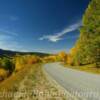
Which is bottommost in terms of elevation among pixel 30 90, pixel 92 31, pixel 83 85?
pixel 30 90

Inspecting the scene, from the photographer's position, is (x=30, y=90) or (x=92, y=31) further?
(x=92, y=31)

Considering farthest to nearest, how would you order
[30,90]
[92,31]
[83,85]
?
1. [92,31]
2. [83,85]
3. [30,90]

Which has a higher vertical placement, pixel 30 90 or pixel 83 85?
pixel 83 85

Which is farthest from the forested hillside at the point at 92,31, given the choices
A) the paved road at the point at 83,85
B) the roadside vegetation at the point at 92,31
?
the paved road at the point at 83,85

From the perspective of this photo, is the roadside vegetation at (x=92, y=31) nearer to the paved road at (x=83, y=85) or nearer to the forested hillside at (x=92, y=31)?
the forested hillside at (x=92, y=31)

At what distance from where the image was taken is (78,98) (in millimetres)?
9836

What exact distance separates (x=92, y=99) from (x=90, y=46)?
69.5 ft

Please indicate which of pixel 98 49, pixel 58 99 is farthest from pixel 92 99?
pixel 98 49

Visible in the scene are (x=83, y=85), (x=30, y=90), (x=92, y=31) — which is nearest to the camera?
(x=30, y=90)

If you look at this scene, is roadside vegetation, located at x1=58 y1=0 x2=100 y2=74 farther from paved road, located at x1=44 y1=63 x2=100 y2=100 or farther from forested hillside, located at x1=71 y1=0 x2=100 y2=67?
paved road, located at x1=44 y1=63 x2=100 y2=100

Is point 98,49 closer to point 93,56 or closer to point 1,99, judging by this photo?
point 93,56

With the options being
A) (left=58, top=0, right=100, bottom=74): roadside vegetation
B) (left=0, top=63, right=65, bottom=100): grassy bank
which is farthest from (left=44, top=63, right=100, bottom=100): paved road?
(left=58, top=0, right=100, bottom=74): roadside vegetation

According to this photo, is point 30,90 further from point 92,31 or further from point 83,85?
point 92,31

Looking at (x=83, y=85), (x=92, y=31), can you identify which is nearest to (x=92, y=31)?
(x=92, y=31)
